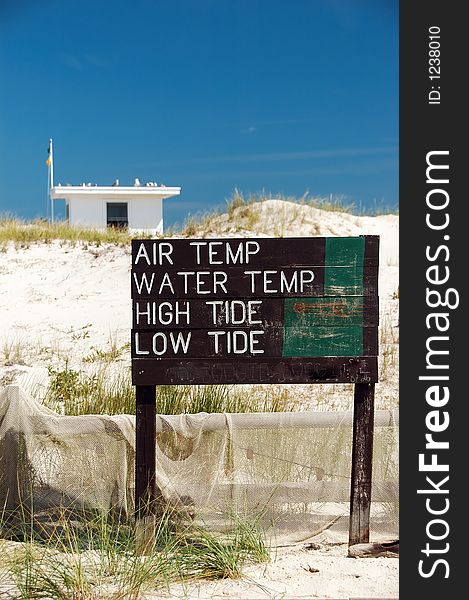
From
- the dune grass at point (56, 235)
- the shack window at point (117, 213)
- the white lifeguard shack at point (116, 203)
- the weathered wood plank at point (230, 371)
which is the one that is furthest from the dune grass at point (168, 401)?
the shack window at point (117, 213)

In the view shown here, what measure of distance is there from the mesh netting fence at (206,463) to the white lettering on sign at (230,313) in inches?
28.6

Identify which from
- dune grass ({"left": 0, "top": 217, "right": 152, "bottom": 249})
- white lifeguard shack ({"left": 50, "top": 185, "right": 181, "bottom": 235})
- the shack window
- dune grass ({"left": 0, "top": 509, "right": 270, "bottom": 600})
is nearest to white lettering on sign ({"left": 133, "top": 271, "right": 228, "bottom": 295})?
dune grass ({"left": 0, "top": 509, "right": 270, "bottom": 600})

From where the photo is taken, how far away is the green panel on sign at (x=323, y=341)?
5141mm

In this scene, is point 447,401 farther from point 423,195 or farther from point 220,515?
point 220,515

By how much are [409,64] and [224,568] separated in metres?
3.05

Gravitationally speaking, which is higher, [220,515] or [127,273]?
[127,273]

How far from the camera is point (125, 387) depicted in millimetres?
7668

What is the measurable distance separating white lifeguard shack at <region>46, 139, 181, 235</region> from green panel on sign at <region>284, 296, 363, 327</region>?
27.3 m

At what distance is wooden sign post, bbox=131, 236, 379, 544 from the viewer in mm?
5113

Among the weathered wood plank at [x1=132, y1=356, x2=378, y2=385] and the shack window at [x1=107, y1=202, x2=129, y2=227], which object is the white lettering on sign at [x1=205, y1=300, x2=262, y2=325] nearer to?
the weathered wood plank at [x1=132, y1=356, x2=378, y2=385]

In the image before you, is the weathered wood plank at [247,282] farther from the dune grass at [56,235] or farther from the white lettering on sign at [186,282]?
the dune grass at [56,235]

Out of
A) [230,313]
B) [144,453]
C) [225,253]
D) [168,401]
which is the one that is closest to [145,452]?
[144,453]

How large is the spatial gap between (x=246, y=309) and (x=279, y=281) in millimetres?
281

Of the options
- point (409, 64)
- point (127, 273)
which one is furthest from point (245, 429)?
point (127, 273)
